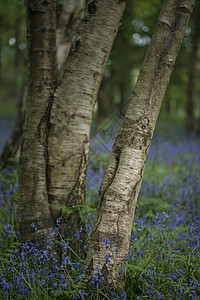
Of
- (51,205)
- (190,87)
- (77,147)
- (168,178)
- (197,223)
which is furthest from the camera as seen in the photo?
(190,87)

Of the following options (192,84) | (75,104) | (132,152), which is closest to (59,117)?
(75,104)

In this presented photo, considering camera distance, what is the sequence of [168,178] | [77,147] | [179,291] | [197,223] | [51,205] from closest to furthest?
[179,291] → [51,205] → [77,147] → [197,223] → [168,178]

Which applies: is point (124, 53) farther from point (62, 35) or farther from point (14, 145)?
point (14, 145)

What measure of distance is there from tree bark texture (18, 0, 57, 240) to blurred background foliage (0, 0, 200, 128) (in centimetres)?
62

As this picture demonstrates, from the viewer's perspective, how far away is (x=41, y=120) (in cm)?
287

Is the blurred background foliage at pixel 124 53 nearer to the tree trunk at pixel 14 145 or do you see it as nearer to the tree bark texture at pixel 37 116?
the tree trunk at pixel 14 145

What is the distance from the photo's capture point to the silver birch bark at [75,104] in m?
2.82

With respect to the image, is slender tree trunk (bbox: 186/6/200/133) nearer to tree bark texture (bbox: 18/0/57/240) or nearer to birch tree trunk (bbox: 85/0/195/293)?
tree bark texture (bbox: 18/0/57/240)

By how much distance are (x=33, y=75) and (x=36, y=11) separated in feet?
1.87

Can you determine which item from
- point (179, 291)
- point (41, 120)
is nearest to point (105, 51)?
point (41, 120)

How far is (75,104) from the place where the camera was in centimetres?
284

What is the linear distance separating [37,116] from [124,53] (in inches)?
311

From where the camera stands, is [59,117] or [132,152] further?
[59,117]

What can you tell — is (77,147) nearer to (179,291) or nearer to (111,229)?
(111,229)
